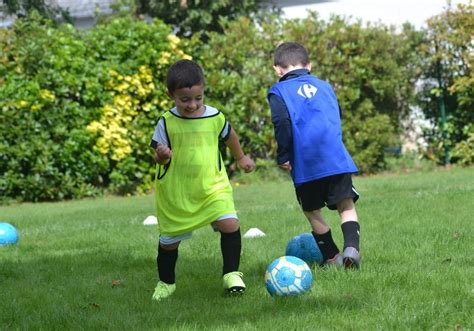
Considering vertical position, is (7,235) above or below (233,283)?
below

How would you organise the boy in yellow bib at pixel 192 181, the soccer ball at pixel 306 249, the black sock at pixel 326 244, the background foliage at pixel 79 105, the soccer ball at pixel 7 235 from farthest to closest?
the background foliage at pixel 79 105 → the soccer ball at pixel 7 235 → the soccer ball at pixel 306 249 → the black sock at pixel 326 244 → the boy in yellow bib at pixel 192 181

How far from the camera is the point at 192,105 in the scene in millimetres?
5000

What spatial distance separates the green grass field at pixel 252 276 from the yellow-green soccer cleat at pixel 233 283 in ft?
0.22

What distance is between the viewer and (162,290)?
5172 mm

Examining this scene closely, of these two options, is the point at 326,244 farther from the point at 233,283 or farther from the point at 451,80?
the point at 451,80

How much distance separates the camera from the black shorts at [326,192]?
570 centimetres

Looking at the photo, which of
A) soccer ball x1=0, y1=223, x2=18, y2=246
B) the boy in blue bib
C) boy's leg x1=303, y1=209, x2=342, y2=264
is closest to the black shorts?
the boy in blue bib

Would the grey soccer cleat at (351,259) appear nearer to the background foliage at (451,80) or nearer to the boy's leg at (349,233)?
the boy's leg at (349,233)

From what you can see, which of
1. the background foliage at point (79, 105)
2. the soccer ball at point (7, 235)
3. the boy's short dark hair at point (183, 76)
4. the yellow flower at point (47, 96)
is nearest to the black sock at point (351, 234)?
the boy's short dark hair at point (183, 76)

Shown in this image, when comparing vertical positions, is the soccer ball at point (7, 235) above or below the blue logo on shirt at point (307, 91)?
below

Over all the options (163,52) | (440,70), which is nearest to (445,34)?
(440,70)

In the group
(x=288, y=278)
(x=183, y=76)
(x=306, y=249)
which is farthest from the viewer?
(x=306, y=249)

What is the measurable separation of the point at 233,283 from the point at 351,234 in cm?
106

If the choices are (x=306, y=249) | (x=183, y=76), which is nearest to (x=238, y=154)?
(x=183, y=76)
